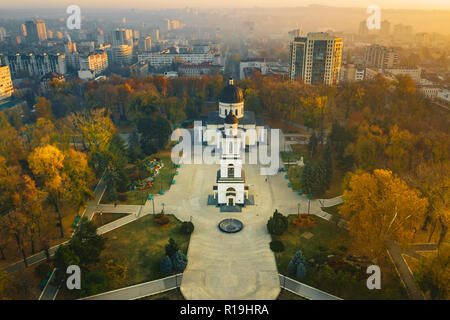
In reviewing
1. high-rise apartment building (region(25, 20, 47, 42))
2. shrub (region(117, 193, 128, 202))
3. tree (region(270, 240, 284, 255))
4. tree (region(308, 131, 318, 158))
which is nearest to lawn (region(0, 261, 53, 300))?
shrub (region(117, 193, 128, 202))

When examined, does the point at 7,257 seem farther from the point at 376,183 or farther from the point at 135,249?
the point at 376,183

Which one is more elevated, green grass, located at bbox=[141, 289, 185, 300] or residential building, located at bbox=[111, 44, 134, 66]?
residential building, located at bbox=[111, 44, 134, 66]

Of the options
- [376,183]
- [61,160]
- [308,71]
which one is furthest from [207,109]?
[376,183]

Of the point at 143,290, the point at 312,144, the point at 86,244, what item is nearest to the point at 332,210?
the point at 312,144

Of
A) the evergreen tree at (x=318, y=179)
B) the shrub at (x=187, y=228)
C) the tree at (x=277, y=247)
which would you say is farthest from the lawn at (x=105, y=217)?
the evergreen tree at (x=318, y=179)

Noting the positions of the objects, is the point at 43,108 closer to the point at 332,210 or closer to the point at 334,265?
the point at 332,210

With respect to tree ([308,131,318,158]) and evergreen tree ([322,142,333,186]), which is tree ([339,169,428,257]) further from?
tree ([308,131,318,158])
